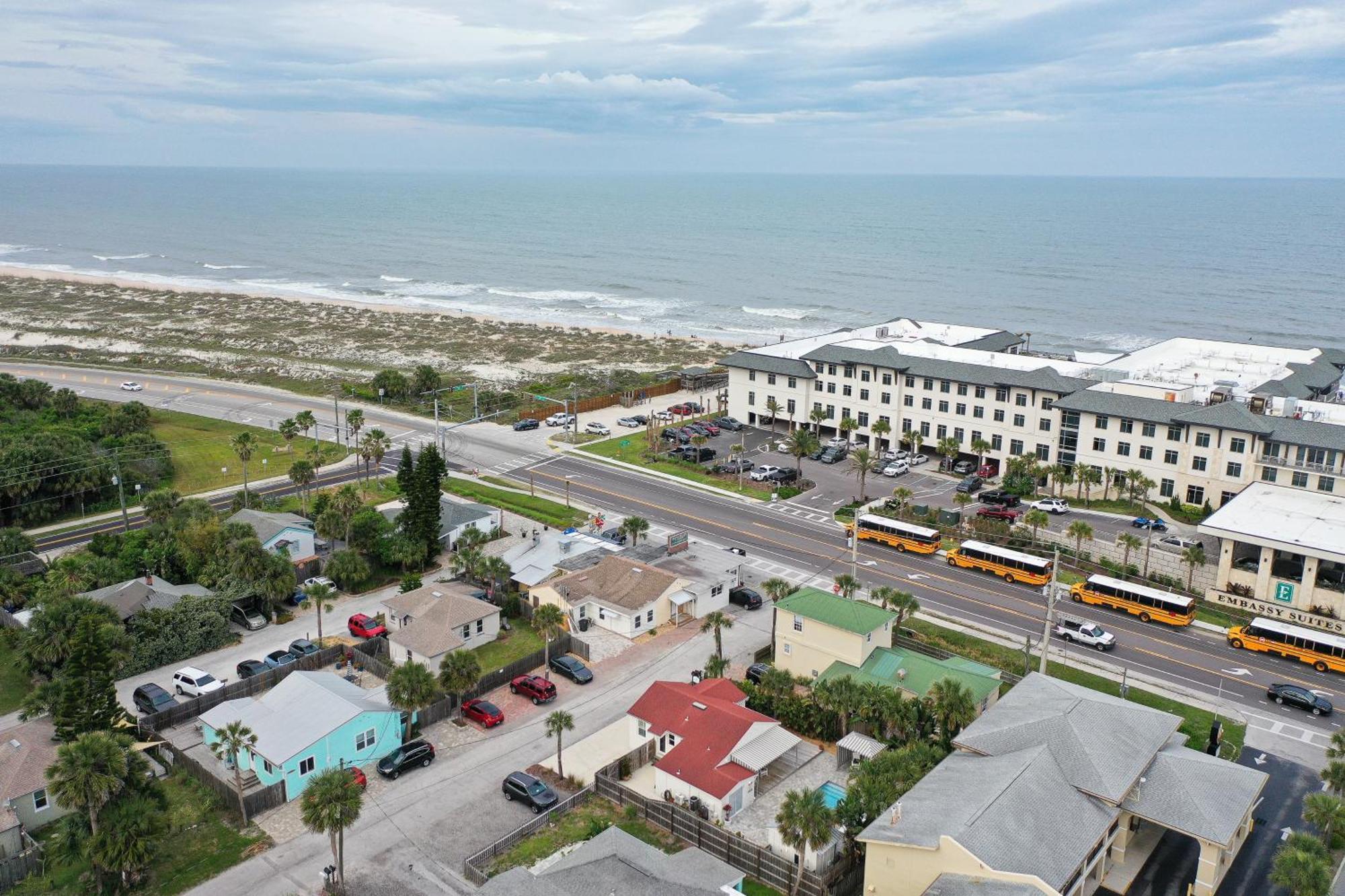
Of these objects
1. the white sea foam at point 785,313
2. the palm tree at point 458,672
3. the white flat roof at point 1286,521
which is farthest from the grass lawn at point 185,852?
the white sea foam at point 785,313

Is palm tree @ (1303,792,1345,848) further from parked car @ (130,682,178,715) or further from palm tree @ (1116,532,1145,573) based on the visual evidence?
parked car @ (130,682,178,715)

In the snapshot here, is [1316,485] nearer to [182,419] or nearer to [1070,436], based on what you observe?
[1070,436]

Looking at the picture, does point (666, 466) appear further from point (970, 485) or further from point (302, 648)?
point (302, 648)

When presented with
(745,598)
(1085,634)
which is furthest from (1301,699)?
(745,598)

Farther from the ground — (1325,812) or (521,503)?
(1325,812)

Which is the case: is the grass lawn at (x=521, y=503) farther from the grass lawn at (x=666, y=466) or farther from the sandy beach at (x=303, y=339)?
the sandy beach at (x=303, y=339)
